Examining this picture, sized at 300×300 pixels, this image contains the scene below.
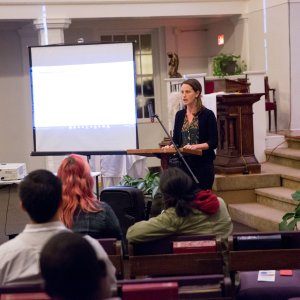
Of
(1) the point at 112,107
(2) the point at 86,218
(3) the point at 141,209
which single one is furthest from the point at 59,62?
(2) the point at 86,218

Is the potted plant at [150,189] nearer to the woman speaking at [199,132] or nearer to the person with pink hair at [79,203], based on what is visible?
the woman speaking at [199,132]

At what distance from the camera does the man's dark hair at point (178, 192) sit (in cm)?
315

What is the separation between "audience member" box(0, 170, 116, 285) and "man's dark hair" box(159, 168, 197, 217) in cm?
96

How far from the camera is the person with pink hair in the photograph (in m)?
3.18

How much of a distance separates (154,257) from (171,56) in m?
8.23

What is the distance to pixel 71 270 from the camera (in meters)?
1.44

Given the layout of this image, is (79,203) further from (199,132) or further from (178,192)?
(199,132)

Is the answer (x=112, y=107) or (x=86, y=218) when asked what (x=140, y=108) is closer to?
(x=112, y=107)

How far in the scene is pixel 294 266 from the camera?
296cm

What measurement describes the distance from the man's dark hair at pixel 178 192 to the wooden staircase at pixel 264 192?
10.1 feet

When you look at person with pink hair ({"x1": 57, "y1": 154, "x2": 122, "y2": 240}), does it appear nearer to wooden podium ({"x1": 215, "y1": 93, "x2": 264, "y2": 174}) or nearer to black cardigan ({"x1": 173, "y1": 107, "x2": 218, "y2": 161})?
black cardigan ({"x1": 173, "y1": 107, "x2": 218, "y2": 161})

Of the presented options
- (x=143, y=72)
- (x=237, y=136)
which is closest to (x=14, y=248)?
(x=237, y=136)

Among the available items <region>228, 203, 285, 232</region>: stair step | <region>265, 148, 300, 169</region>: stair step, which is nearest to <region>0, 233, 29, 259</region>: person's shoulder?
<region>228, 203, 285, 232</region>: stair step

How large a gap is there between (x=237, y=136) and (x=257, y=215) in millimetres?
1186
